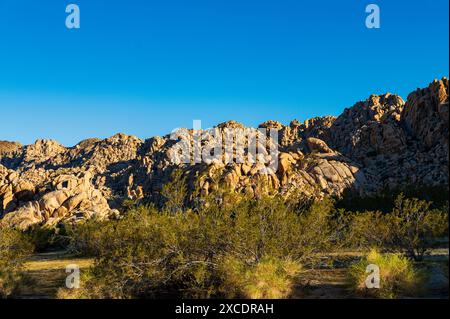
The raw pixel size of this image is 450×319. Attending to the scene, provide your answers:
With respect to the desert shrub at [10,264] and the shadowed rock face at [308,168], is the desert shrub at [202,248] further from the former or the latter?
the desert shrub at [10,264]

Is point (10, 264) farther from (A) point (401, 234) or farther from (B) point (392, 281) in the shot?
(A) point (401, 234)

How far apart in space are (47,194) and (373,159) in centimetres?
4595

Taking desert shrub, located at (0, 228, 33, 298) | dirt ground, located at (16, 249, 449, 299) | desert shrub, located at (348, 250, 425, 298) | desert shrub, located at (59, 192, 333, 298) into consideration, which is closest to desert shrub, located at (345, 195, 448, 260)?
dirt ground, located at (16, 249, 449, 299)

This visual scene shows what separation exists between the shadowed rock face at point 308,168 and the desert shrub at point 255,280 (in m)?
4.27

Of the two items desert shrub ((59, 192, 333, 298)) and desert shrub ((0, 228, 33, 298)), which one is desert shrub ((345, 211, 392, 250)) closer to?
desert shrub ((59, 192, 333, 298))

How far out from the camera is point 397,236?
15.9 meters

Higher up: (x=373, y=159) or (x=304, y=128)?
(x=304, y=128)

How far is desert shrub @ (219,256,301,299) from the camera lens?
10.8 metres

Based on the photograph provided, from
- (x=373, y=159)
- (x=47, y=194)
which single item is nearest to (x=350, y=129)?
(x=373, y=159)

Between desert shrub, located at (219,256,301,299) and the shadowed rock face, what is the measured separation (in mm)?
4265

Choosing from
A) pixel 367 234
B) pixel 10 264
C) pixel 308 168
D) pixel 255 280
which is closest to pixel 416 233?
pixel 367 234
